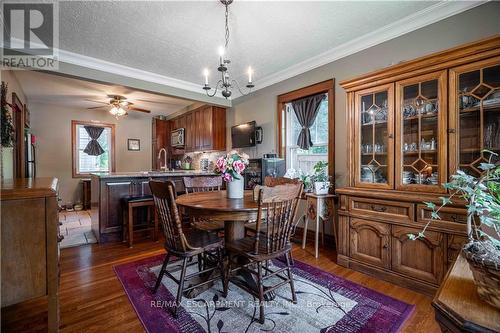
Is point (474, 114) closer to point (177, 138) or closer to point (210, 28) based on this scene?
point (210, 28)

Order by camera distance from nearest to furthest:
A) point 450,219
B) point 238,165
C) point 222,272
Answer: point 450,219
point 222,272
point 238,165

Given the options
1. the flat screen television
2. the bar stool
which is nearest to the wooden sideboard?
the bar stool

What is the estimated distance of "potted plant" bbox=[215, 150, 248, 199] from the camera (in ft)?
7.17

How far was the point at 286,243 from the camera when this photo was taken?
1953 mm

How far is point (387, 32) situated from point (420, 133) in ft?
4.08

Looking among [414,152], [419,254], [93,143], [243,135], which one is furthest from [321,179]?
[93,143]

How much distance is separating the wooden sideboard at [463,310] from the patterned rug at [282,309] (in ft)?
3.64

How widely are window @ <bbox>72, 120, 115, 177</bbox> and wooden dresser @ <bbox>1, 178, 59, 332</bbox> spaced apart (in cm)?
607

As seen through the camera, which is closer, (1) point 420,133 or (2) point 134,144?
(1) point 420,133

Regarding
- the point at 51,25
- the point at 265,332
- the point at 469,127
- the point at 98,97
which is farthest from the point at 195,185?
the point at 98,97

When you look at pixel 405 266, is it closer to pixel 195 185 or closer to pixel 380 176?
pixel 380 176

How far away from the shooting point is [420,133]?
2.20m

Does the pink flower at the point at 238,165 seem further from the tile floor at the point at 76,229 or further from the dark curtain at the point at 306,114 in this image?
the tile floor at the point at 76,229

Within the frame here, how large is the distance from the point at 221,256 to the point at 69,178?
6.14 metres
